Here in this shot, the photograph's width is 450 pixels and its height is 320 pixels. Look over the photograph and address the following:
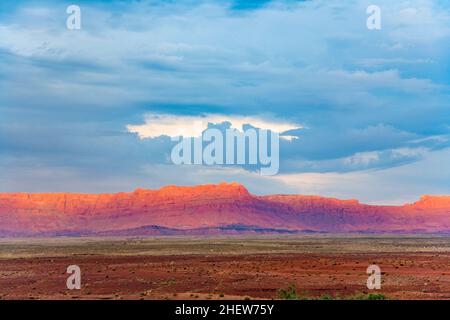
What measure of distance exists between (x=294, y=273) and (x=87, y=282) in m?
18.7

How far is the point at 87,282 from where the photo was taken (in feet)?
162

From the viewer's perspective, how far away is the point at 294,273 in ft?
182

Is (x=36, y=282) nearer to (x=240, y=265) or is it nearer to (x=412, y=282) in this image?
(x=240, y=265)
